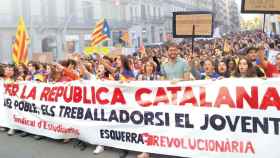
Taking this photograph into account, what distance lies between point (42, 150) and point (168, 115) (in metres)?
2.20

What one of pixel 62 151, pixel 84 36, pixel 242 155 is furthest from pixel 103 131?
pixel 84 36

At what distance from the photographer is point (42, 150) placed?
7328 mm

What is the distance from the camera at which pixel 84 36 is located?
48.9 metres

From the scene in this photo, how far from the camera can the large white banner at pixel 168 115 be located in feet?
18.5

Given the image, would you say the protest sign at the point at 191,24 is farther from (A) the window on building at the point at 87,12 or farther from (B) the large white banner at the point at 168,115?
(A) the window on building at the point at 87,12

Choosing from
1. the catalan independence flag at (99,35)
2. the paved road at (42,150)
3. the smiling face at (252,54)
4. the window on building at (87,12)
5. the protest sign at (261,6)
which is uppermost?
the window on building at (87,12)

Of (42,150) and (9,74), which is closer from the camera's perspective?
(42,150)

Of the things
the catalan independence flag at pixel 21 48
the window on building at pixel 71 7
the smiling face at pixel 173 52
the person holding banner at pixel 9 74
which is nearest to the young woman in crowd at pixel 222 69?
the smiling face at pixel 173 52

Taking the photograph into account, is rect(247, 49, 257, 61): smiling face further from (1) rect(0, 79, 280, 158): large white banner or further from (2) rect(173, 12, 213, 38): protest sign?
(2) rect(173, 12, 213, 38): protest sign

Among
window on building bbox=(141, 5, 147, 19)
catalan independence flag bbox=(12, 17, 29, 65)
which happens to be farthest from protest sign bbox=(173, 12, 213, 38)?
window on building bbox=(141, 5, 147, 19)

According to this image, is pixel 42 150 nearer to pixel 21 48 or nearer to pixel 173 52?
pixel 173 52

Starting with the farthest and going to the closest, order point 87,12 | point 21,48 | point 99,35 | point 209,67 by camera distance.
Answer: point 87,12
point 99,35
point 21,48
point 209,67

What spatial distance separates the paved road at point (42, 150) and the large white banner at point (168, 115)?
0.16m

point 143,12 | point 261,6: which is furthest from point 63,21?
point 261,6
